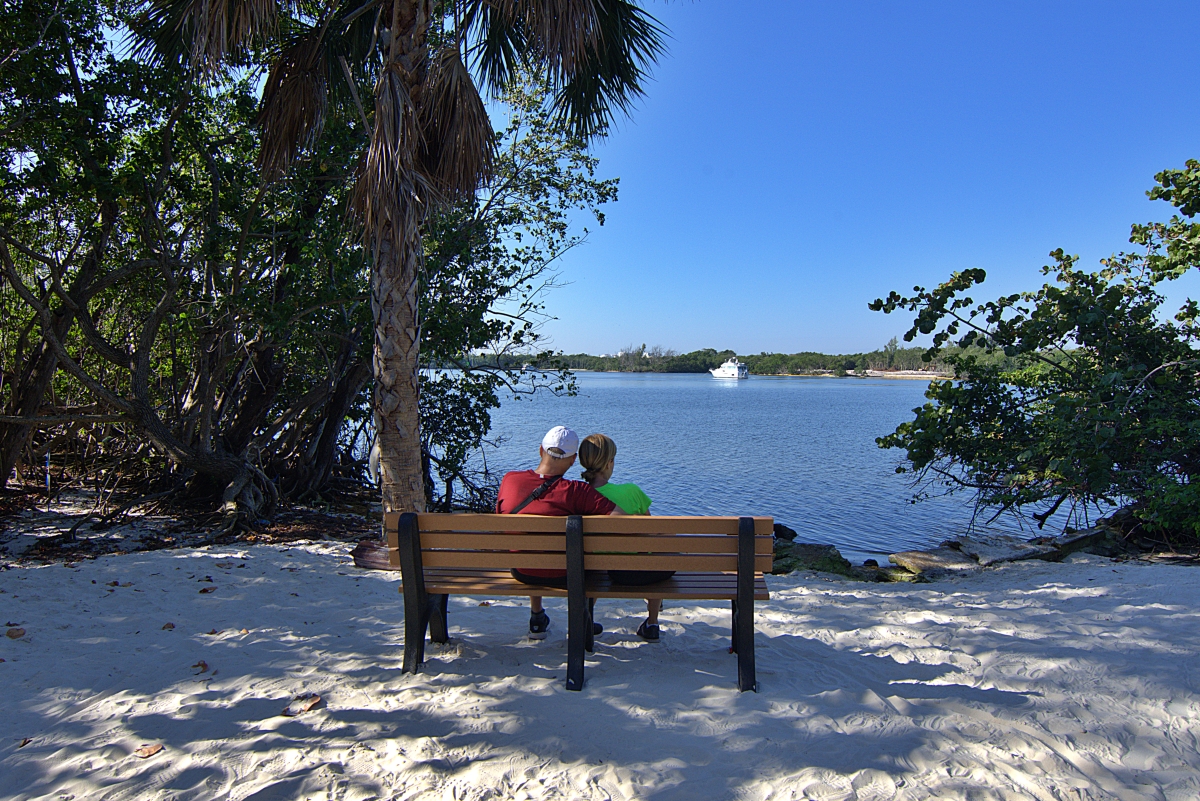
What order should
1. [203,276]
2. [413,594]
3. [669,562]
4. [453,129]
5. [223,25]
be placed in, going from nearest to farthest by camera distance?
[669,562], [413,594], [223,25], [453,129], [203,276]

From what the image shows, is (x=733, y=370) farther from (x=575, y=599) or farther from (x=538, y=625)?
(x=575, y=599)

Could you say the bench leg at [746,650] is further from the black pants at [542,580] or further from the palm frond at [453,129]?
the palm frond at [453,129]

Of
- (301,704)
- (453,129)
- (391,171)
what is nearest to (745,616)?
(301,704)

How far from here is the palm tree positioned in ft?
16.1

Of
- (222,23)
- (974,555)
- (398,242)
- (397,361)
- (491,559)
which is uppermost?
(222,23)

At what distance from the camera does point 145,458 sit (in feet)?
30.3

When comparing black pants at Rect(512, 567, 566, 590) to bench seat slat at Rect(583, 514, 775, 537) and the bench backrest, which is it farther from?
bench seat slat at Rect(583, 514, 775, 537)

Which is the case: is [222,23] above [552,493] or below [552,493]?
above

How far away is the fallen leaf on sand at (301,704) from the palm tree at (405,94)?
7.14 ft

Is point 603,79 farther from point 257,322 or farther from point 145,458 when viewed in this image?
point 145,458

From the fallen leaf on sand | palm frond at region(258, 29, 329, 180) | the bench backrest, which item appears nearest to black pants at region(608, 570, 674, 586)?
the bench backrest

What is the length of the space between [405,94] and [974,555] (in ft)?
25.8

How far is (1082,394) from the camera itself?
8.07 metres

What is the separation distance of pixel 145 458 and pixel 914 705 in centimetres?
952
